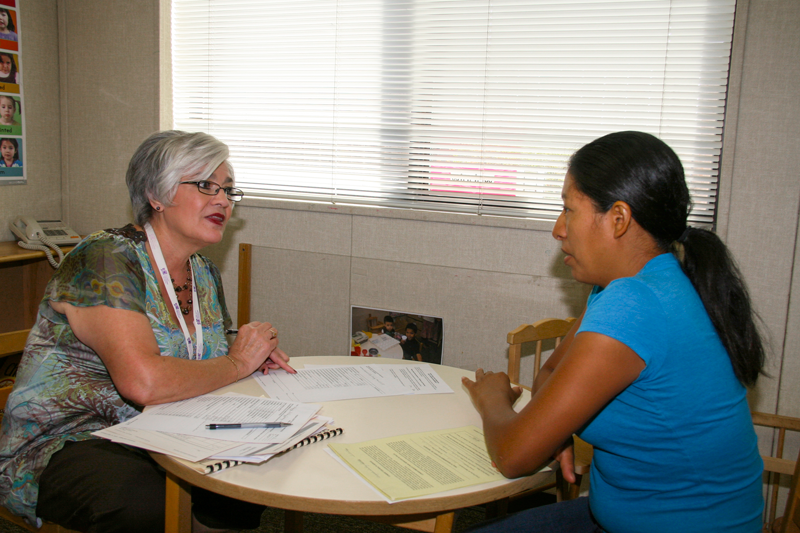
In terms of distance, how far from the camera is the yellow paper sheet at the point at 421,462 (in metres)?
1.11

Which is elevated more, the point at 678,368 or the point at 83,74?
the point at 83,74

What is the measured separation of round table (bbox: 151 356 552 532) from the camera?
3.50 feet

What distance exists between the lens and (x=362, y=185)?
9.36 ft

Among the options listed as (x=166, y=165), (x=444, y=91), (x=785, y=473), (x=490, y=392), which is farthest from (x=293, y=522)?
(x=444, y=91)

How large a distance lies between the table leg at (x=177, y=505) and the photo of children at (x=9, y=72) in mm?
2700

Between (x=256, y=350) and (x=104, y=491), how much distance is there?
52 cm

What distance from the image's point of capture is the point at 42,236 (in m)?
2.97

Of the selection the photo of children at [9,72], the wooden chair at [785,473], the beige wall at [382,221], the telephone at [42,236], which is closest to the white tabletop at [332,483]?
the wooden chair at [785,473]

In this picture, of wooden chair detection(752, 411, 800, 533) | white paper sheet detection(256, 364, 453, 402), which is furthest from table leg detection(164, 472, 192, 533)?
wooden chair detection(752, 411, 800, 533)

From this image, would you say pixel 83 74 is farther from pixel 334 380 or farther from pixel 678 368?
pixel 678 368

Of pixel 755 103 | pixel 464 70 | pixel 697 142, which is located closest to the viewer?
pixel 755 103

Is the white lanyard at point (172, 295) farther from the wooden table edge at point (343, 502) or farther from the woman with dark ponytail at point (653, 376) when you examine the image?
the woman with dark ponytail at point (653, 376)

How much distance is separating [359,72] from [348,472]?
2.13 metres

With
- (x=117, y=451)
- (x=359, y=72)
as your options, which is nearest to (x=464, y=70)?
(x=359, y=72)
